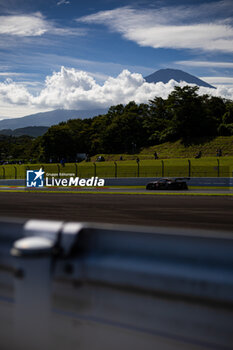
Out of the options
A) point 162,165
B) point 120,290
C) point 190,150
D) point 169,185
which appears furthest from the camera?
point 190,150

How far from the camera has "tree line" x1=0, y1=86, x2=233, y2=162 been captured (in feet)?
321

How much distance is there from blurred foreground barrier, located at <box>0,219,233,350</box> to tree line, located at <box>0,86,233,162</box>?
88.5m

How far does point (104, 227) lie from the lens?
3633mm

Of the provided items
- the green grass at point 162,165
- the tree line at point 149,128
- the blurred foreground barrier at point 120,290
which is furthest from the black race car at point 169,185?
the tree line at point 149,128

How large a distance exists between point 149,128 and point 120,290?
354 feet

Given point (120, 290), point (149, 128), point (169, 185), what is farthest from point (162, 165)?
point (149, 128)

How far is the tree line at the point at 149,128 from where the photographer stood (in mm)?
97762

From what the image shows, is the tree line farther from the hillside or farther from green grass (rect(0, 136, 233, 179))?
green grass (rect(0, 136, 233, 179))

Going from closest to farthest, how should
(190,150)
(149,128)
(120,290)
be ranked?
(120,290), (190,150), (149,128)

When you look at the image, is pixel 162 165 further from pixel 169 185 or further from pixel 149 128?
pixel 149 128

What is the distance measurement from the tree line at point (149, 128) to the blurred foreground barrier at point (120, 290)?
88.5 metres

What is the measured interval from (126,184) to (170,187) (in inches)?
235

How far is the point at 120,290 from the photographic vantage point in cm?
347

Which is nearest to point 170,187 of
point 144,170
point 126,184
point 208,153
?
Answer: point 126,184
